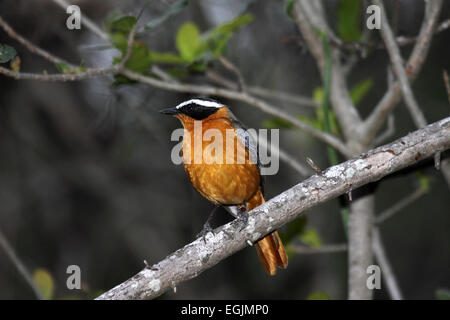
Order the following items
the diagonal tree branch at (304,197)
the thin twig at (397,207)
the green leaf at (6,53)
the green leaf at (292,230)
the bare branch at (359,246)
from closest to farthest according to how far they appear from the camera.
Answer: the diagonal tree branch at (304,197) < the green leaf at (6,53) < the bare branch at (359,246) < the green leaf at (292,230) < the thin twig at (397,207)

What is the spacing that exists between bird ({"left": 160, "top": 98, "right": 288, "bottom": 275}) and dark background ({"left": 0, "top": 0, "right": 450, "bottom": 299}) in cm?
184

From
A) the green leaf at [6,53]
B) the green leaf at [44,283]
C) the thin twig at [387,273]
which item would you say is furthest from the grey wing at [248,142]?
the green leaf at [44,283]

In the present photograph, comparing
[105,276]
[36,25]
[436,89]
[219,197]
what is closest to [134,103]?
[36,25]

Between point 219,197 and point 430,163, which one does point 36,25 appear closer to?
point 219,197

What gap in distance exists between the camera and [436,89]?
700cm

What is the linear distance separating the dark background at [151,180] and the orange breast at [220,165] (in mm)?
2079

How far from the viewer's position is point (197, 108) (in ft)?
14.5

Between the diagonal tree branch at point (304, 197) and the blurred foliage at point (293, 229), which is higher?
the blurred foliage at point (293, 229)

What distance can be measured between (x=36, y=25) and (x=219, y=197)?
2999 millimetres

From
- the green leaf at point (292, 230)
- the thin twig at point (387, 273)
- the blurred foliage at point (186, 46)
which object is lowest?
the thin twig at point (387, 273)

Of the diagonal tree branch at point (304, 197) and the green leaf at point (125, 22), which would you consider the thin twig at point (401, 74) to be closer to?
the diagonal tree branch at point (304, 197)

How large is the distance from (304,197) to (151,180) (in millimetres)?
5172

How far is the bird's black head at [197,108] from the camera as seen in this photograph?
14.3 feet

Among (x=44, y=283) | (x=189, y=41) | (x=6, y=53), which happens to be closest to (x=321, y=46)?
(x=189, y=41)
